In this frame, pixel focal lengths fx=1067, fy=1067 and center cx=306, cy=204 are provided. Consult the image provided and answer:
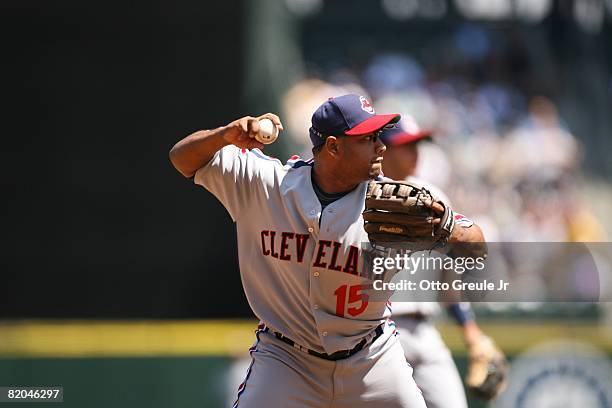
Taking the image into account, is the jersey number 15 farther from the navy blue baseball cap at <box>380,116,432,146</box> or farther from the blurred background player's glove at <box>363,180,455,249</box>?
the navy blue baseball cap at <box>380,116,432,146</box>

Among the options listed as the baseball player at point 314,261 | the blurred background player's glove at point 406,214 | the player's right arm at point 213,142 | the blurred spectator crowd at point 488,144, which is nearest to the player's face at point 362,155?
the baseball player at point 314,261

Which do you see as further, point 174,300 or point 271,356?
point 174,300

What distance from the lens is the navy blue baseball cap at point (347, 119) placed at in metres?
3.58

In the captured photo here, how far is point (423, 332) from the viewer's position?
4.64 m

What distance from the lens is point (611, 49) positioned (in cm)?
Result: 1220

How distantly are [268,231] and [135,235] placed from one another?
429 cm

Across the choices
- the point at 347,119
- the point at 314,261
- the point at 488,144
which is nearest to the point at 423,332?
the point at 314,261

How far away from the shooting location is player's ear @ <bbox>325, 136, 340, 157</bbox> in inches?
143

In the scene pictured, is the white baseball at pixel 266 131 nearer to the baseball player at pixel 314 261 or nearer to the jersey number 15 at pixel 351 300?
the baseball player at pixel 314 261

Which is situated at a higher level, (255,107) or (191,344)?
(255,107)

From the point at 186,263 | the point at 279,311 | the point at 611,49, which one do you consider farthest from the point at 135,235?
the point at 611,49

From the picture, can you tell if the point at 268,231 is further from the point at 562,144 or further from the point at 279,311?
the point at 562,144

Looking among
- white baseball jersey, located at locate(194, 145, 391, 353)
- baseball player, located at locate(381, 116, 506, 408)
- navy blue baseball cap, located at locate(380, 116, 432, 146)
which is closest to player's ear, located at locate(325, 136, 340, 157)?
white baseball jersey, located at locate(194, 145, 391, 353)

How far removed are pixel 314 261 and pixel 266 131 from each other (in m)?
0.49
